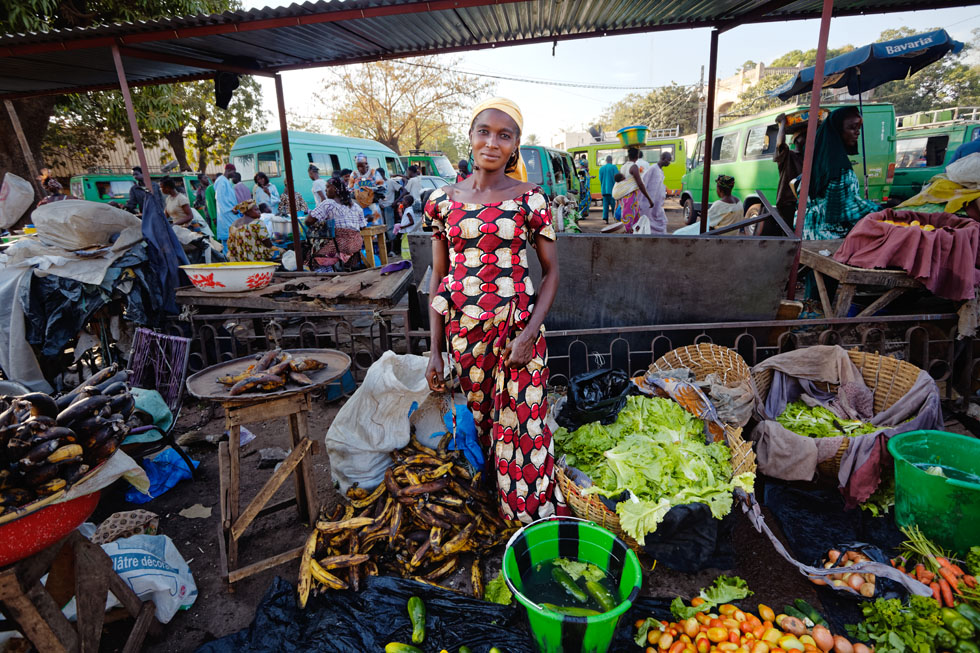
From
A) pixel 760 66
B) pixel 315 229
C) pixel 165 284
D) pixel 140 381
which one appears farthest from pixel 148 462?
pixel 760 66

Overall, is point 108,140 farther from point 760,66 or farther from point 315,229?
point 760,66

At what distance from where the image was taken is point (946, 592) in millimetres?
2043

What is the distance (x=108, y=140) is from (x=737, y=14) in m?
21.7

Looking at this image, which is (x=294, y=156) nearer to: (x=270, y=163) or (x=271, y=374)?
(x=270, y=163)

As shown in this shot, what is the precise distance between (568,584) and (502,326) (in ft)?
3.92

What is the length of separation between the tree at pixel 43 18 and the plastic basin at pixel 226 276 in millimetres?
5470

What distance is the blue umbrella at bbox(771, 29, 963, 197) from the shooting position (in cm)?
615

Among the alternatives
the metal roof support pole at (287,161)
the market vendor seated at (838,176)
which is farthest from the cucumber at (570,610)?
the metal roof support pole at (287,161)

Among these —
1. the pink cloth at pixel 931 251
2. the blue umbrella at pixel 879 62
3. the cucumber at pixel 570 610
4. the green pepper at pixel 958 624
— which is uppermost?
the blue umbrella at pixel 879 62

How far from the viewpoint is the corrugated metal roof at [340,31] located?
13.0 feet

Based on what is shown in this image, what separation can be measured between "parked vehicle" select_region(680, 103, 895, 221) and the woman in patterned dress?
182 inches

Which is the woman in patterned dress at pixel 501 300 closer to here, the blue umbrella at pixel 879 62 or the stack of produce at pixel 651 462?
the stack of produce at pixel 651 462

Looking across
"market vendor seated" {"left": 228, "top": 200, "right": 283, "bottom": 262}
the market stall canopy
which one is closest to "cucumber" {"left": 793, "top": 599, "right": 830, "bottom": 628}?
the market stall canopy

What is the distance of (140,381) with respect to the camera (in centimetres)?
400
